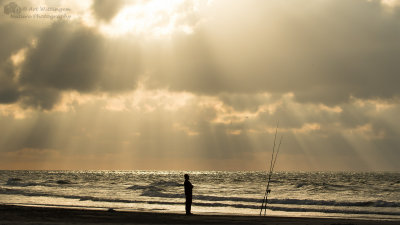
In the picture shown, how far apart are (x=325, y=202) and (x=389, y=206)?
473cm

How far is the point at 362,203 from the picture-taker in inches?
1427

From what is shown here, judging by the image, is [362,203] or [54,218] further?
[362,203]

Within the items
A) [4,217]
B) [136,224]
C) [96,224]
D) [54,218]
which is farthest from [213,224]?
[4,217]

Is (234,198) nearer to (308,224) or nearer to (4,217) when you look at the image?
(308,224)

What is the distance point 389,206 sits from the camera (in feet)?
114

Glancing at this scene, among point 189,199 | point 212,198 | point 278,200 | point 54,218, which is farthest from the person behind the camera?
point 212,198

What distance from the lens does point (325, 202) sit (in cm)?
3656

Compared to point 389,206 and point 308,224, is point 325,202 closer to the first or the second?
point 389,206

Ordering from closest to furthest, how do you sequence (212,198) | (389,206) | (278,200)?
1. (389,206)
2. (278,200)
3. (212,198)

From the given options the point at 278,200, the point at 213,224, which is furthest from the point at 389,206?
the point at 213,224

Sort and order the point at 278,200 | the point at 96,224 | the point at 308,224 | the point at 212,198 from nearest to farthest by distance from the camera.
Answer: the point at 96,224
the point at 308,224
the point at 278,200
the point at 212,198

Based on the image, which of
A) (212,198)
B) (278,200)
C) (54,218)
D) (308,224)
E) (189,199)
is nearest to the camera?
(54,218)

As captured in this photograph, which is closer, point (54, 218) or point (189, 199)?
point (54, 218)

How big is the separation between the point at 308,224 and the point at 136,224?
245 inches
